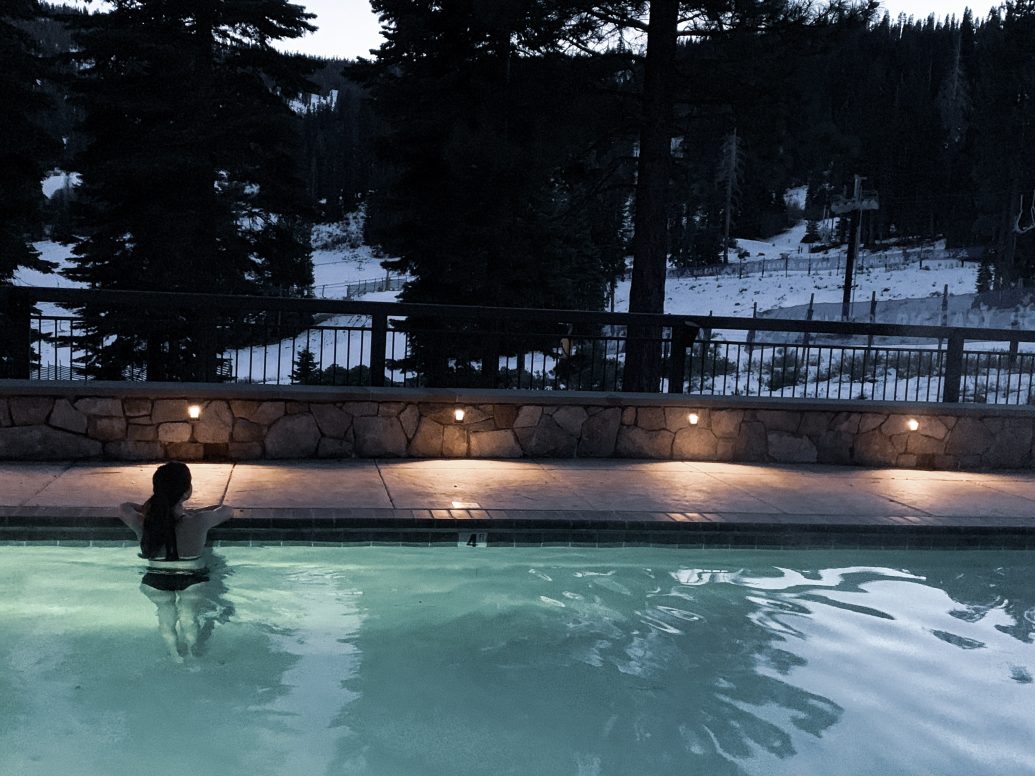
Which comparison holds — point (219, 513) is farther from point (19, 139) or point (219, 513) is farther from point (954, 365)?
point (19, 139)

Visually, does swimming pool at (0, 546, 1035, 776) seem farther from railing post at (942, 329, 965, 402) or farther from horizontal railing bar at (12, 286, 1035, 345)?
railing post at (942, 329, 965, 402)

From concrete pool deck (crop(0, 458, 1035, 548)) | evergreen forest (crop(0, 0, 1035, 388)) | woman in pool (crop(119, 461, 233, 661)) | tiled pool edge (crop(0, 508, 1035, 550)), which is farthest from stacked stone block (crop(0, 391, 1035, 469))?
woman in pool (crop(119, 461, 233, 661))

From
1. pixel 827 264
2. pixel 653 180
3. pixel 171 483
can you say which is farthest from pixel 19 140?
pixel 827 264

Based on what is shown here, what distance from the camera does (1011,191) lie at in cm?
5909

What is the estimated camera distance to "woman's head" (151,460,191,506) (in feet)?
16.5

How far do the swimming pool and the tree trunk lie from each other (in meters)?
6.67

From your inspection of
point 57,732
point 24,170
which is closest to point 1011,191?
point 24,170

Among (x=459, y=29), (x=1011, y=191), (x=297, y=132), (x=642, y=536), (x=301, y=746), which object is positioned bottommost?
(x=301, y=746)

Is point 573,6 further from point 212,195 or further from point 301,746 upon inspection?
point 301,746

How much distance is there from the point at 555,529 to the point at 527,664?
1428 millimetres

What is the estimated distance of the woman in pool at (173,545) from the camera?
5.09m

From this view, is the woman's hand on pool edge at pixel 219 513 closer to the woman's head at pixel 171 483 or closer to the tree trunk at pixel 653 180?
the woman's head at pixel 171 483

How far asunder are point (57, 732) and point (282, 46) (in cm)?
1930

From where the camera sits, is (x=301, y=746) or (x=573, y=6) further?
(x=573, y=6)
